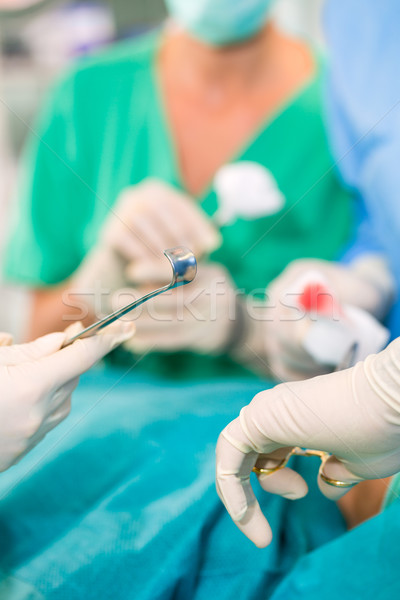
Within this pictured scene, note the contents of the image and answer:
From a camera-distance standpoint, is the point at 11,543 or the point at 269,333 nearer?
the point at 11,543

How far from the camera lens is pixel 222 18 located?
3.57 ft

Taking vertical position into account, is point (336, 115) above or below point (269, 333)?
above

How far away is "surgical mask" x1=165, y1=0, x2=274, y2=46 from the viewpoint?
107 cm

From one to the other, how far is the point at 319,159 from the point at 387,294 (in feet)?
1.44

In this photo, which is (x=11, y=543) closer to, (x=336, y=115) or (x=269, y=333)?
(x=269, y=333)

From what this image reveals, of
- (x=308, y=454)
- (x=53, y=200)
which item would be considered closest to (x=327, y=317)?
(x=308, y=454)

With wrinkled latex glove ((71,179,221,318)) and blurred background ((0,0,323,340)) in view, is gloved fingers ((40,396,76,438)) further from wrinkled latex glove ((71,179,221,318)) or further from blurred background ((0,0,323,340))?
blurred background ((0,0,323,340))

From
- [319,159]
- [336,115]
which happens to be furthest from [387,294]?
[319,159]

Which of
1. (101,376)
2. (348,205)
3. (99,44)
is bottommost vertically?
(101,376)

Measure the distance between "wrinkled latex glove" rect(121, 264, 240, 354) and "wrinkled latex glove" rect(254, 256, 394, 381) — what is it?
134 millimetres

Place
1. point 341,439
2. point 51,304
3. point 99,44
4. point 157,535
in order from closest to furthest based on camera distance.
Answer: point 341,439
point 157,535
point 51,304
point 99,44

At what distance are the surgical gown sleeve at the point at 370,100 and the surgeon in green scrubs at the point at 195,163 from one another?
20cm

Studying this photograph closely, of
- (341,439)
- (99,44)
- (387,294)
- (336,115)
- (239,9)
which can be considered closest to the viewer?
(341,439)

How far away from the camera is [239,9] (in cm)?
108
